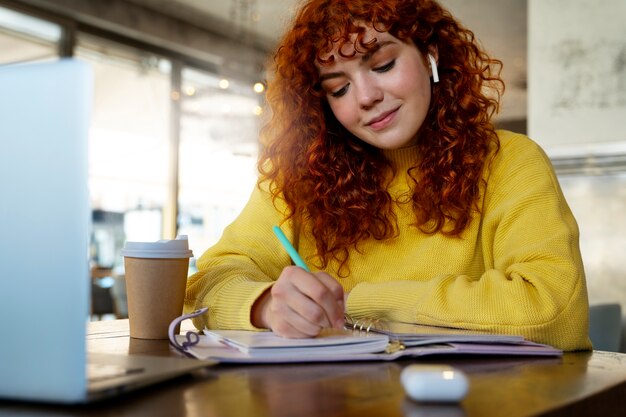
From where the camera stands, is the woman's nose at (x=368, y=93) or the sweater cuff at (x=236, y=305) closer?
the sweater cuff at (x=236, y=305)

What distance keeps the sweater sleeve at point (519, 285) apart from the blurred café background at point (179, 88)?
2191 millimetres

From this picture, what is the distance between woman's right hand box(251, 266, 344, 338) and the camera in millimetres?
861

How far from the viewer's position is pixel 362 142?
4.95 ft

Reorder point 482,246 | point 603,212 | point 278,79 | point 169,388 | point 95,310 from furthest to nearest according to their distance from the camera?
1. point 95,310
2. point 603,212
3. point 278,79
4. point 482,246
5. point 169,388

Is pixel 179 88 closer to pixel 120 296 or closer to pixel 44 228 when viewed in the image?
pixel 120 296

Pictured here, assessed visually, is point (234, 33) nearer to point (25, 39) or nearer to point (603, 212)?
point (25, 39)

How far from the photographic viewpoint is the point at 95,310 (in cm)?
584

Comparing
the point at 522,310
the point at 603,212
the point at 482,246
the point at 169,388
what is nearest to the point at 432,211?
the point at 482,246

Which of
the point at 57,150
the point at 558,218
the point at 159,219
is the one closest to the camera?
the point at 57,150

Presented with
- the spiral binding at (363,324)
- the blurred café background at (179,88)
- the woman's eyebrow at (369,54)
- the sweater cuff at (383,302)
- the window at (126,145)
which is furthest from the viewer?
the window at (126,145)

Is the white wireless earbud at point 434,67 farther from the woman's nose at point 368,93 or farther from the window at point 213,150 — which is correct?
the window at point 213,150

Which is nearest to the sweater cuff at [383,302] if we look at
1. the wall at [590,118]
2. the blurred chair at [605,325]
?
the blurred chair at [605,325]

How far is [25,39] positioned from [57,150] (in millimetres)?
5268

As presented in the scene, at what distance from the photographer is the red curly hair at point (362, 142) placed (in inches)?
52.7
